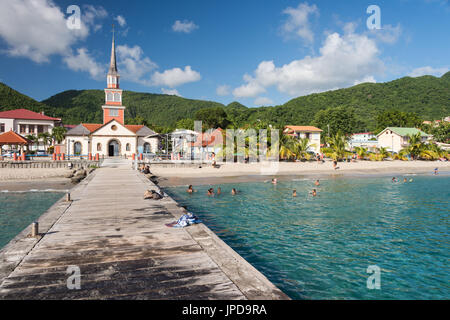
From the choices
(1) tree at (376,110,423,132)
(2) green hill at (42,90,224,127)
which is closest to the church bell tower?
(2) green hill at (42,90,224,127)

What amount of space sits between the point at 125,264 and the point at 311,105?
10819 cm

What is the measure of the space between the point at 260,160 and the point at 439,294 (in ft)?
119

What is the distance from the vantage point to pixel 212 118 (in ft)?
310

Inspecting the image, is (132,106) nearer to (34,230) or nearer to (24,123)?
(24,123)

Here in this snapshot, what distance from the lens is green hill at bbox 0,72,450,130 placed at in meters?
97.6

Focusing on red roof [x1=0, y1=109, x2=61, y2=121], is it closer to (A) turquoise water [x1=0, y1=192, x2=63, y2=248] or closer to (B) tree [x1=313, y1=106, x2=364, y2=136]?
(A) turquoise water [x1=0, y1=192, x2=63, y2=248]

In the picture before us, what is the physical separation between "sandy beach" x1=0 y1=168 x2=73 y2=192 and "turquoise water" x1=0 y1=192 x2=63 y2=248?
3.35 m

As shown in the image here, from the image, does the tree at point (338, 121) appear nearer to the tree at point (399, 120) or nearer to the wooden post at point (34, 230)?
the tree at point (399, 120)

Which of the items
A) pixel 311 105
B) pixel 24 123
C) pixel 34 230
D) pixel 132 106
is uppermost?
pixel 132 106

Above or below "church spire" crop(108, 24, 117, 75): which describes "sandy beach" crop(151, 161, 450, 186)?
below

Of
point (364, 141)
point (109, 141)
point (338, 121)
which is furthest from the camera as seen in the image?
point (338, 121)

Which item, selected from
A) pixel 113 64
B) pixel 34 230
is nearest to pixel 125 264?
pixel 34 230
